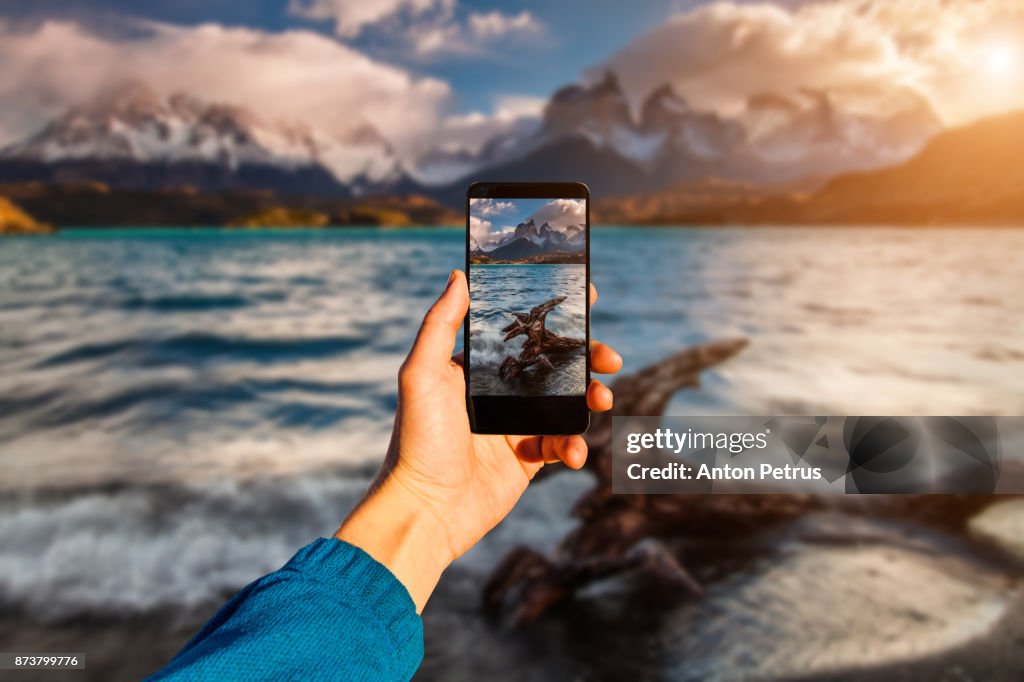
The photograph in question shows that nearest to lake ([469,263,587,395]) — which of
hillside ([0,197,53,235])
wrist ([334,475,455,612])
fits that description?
wrist ([334,475,455,612])

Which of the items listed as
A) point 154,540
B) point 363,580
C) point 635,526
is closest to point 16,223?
point 154,540

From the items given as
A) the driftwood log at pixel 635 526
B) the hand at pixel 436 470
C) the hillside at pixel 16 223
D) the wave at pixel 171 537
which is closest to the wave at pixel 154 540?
the wave at pixel 171 537

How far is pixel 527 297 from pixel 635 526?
3620mm

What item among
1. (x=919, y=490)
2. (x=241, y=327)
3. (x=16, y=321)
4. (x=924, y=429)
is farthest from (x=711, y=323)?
(x=16, y=321)

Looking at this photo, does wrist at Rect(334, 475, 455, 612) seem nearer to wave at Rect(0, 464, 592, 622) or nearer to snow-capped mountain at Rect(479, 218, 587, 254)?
snow-capped mountain at Rect(479, 218, 587, 254)

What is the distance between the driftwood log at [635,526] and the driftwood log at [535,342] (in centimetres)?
290

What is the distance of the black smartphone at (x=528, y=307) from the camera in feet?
8.00

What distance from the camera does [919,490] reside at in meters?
6.15

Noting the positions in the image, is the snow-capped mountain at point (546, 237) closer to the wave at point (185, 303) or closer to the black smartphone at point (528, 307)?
the black smartphone at point (528, 307)

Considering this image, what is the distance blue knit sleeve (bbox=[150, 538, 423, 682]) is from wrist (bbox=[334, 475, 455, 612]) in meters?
0.15

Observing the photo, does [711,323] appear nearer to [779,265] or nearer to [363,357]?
[363,357]

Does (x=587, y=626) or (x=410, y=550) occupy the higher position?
(x=410, y=550)

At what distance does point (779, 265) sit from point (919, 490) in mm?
34060

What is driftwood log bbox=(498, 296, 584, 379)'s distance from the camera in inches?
96.7
